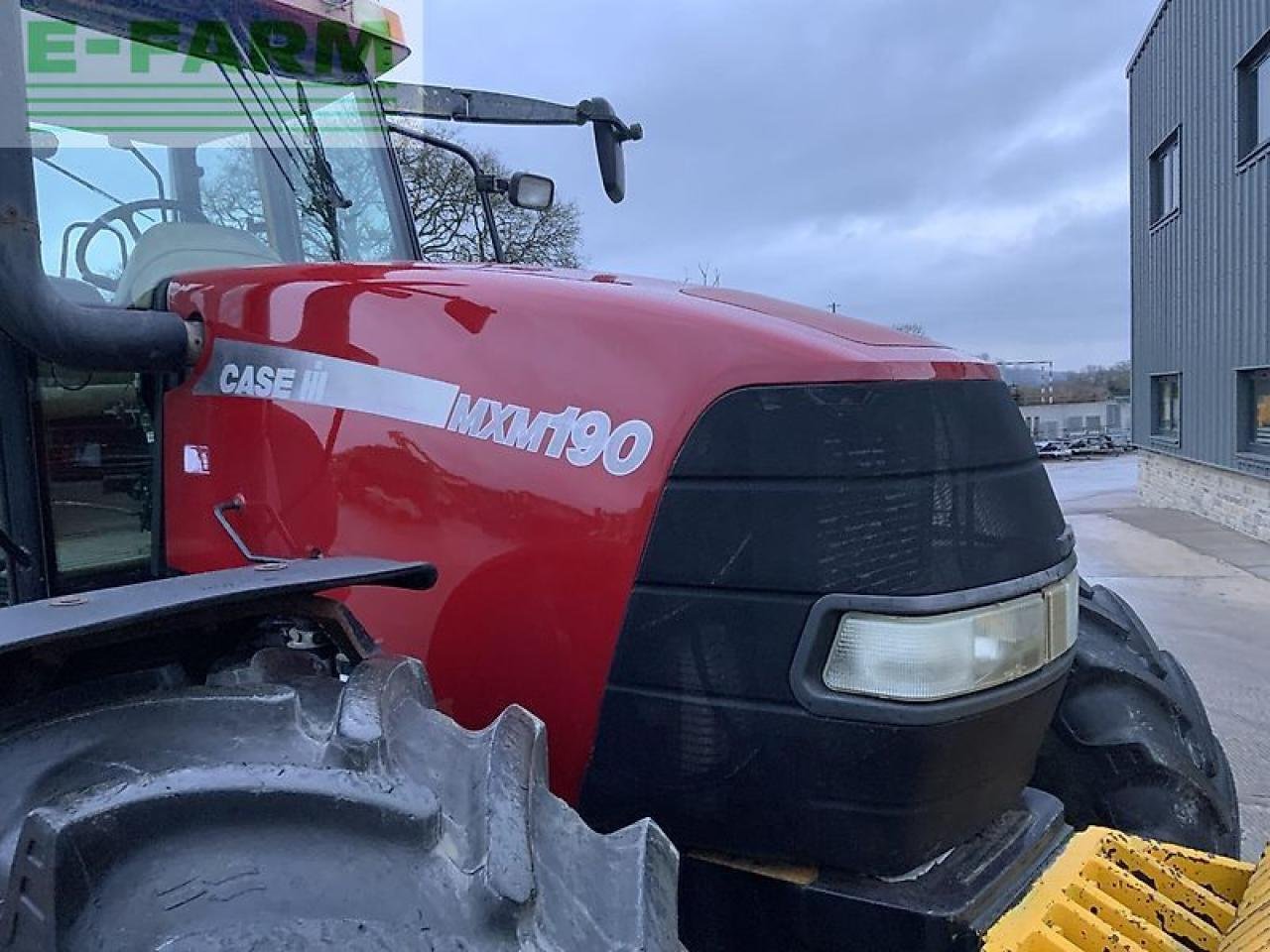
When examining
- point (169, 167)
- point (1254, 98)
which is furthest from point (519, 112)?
point (1254, 98)

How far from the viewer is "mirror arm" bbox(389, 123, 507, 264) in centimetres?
289

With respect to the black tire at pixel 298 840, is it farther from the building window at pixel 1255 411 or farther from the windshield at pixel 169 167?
the building window at pixel 1255 411

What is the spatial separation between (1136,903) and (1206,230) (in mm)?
12768

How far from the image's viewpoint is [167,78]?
7.79ft

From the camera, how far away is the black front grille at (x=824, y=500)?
1.54m

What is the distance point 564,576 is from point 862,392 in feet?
1.77

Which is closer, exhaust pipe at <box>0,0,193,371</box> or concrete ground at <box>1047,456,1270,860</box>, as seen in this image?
exhaust pipe at <box>0,0,193,371</box>

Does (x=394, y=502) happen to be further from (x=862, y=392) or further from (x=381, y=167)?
(x=381, y=167)

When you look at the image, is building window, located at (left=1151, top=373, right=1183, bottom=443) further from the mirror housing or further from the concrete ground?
the mirror housing

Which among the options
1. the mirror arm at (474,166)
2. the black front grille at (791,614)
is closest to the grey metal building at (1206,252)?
the mirror arm at (474,166)

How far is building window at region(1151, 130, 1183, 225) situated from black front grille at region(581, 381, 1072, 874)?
1414 cm

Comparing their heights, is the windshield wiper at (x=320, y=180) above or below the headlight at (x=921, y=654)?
above

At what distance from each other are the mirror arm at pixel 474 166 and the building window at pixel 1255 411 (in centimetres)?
1029

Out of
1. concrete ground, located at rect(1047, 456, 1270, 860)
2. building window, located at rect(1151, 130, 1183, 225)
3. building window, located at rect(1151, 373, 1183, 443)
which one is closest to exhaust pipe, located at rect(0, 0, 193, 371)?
concrete ground, located at rect(1047, 456, 1270, 860)
